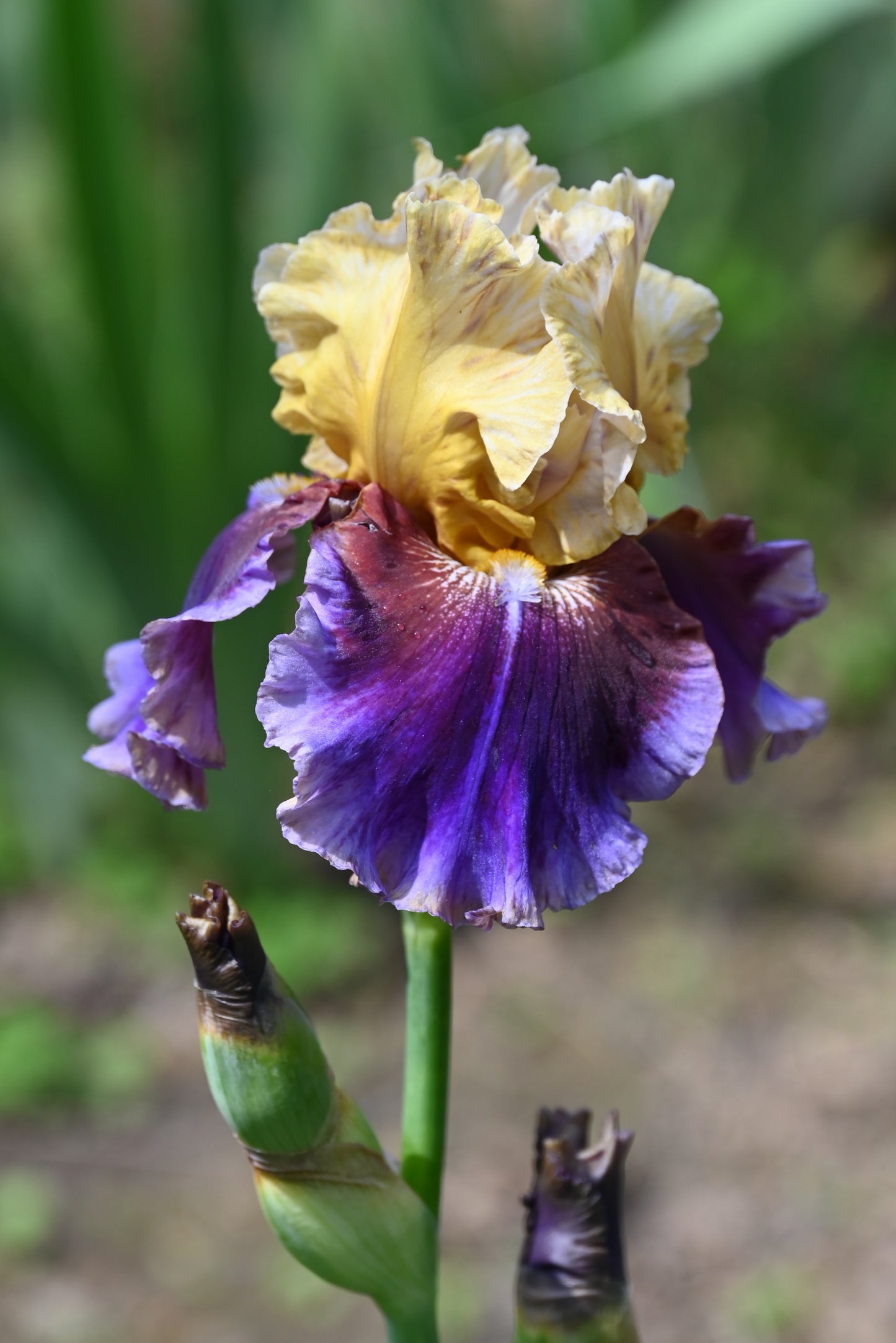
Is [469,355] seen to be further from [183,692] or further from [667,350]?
[183,692]

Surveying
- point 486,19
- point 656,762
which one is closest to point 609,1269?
point 656,762

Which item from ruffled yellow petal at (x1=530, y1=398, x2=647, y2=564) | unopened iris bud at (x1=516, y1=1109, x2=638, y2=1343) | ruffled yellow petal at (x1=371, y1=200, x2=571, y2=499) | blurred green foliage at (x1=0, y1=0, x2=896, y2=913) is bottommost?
unopened iris bud at (x1=516, y1=1109, x2=638, y2=1343)

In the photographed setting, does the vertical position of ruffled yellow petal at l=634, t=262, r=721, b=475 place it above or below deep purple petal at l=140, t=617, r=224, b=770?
above

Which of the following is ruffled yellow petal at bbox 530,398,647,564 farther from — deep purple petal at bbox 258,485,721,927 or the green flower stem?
the green flower stem

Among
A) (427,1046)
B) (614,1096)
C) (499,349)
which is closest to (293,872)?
(614,1096)

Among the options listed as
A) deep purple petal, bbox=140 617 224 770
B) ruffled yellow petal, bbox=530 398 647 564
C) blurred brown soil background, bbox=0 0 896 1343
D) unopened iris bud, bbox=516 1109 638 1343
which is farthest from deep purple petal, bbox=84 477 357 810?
blurred brown soil background, bbox=0 0 896 1343

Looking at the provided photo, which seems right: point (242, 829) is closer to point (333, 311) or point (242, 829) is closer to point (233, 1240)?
point (233, 1240)
